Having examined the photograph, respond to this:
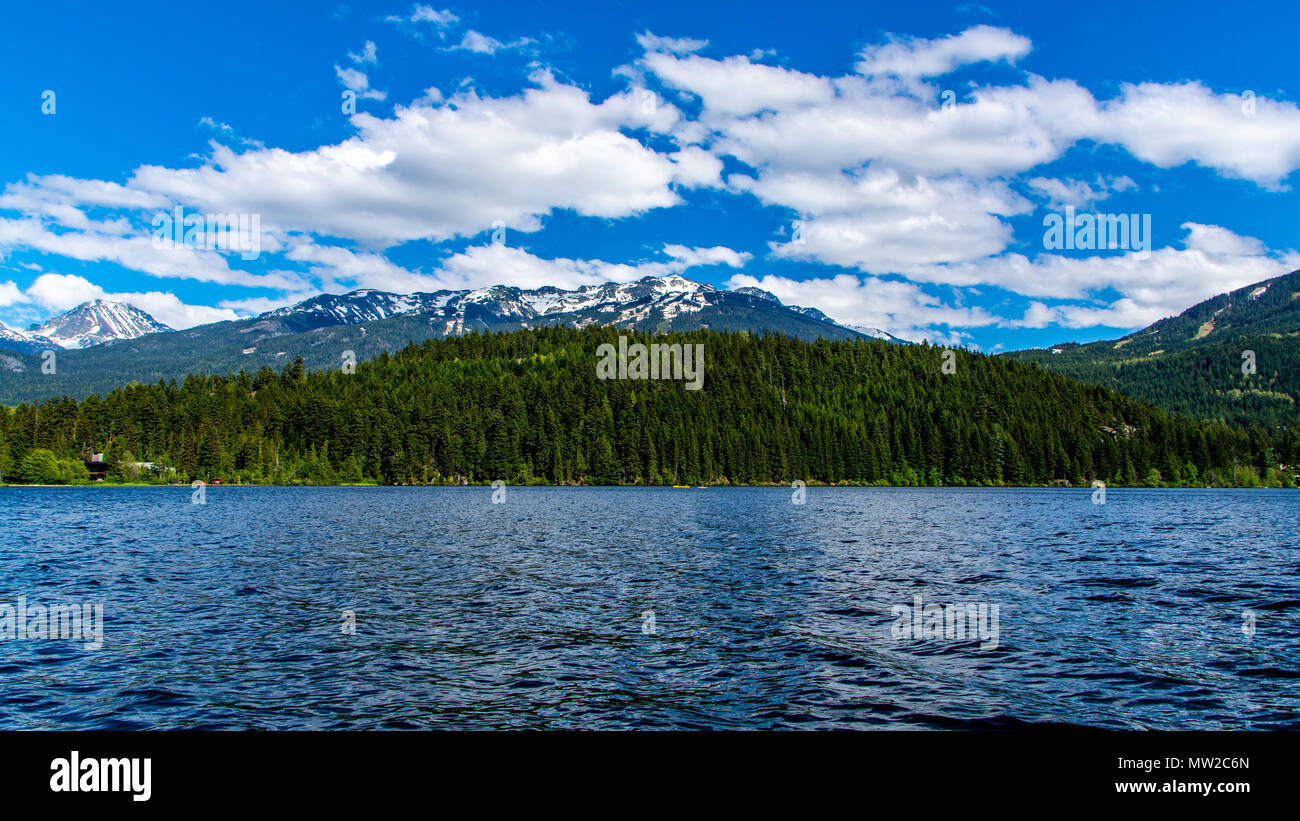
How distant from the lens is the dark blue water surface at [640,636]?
19406mm

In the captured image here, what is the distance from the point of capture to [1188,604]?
114 feet

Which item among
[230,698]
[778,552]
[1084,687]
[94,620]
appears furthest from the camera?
[778,552]

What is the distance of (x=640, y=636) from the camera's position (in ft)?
90.1

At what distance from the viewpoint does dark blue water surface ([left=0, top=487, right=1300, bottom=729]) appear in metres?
19.4

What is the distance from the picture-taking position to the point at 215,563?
153ft
